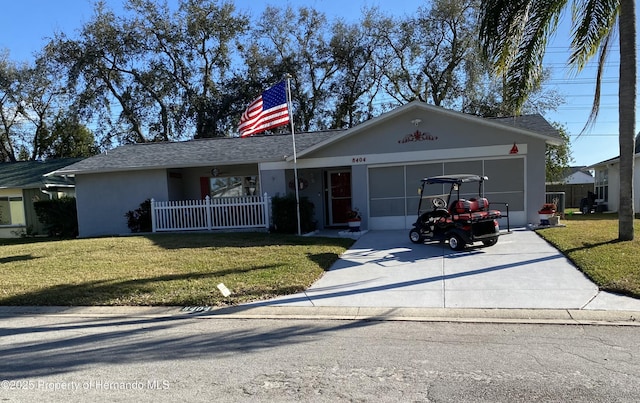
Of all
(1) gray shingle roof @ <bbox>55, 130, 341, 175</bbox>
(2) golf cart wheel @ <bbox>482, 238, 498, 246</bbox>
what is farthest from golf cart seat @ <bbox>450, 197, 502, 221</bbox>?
(1) gray shingle roof @ <bbox>55, 130, 341, 175</bbox>

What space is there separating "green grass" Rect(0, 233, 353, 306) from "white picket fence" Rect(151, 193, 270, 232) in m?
1.87

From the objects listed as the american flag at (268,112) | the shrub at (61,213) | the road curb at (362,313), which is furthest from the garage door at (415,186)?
the shrub at (61,213)

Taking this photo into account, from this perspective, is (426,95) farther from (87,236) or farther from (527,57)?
(87,236)

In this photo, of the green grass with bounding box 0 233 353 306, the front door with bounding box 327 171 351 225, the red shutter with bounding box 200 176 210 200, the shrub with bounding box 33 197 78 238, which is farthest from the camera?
the shrub with bounding box 33 197 78 238

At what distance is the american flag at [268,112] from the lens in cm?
1308

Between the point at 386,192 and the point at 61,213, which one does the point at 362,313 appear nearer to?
the point at 386,192

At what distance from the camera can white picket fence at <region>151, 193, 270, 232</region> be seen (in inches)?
598

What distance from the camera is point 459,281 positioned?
293 inches

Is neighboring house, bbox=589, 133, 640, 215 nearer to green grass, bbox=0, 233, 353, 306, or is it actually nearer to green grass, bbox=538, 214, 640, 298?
green grass, bbox=538, 214, 640, 298

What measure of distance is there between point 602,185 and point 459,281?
20.6m

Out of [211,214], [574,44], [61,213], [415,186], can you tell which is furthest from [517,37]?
[61,213]

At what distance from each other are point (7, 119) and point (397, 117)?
34.1 m

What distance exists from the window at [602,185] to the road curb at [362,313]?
66.5ft

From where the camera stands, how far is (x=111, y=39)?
30.9 m
